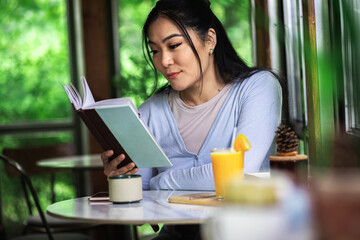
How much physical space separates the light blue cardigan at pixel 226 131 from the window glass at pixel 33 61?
114 inches

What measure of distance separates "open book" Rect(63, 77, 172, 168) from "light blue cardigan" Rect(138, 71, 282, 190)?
0.17m

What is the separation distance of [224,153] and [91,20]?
12.0 feet

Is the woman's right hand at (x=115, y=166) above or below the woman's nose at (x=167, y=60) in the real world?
below

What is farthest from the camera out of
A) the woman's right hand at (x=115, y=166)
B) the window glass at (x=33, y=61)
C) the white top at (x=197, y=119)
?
the window glass at (x=33, y=61)

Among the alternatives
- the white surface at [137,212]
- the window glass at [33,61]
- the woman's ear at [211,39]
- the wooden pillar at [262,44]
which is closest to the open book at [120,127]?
the white surface at [137,212]

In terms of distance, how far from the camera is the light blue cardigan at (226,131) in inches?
62.2

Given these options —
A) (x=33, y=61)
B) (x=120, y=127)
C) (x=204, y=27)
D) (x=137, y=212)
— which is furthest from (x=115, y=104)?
(x=33, y=61)

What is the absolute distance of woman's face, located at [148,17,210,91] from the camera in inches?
68.2

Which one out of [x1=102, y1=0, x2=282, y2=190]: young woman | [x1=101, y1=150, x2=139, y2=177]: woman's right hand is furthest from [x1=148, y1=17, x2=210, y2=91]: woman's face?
[x1=101, y1=150, x2=139, y2=177]: woman's right hand

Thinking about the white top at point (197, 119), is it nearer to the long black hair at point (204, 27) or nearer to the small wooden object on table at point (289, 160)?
the long black hair at point (204, 27)

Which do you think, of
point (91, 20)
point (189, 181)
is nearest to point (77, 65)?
point (91, 20)

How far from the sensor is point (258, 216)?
482 millimetres

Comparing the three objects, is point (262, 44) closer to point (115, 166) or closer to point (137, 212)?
point (115, 166)

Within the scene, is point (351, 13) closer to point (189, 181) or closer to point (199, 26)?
point (189, 181)
